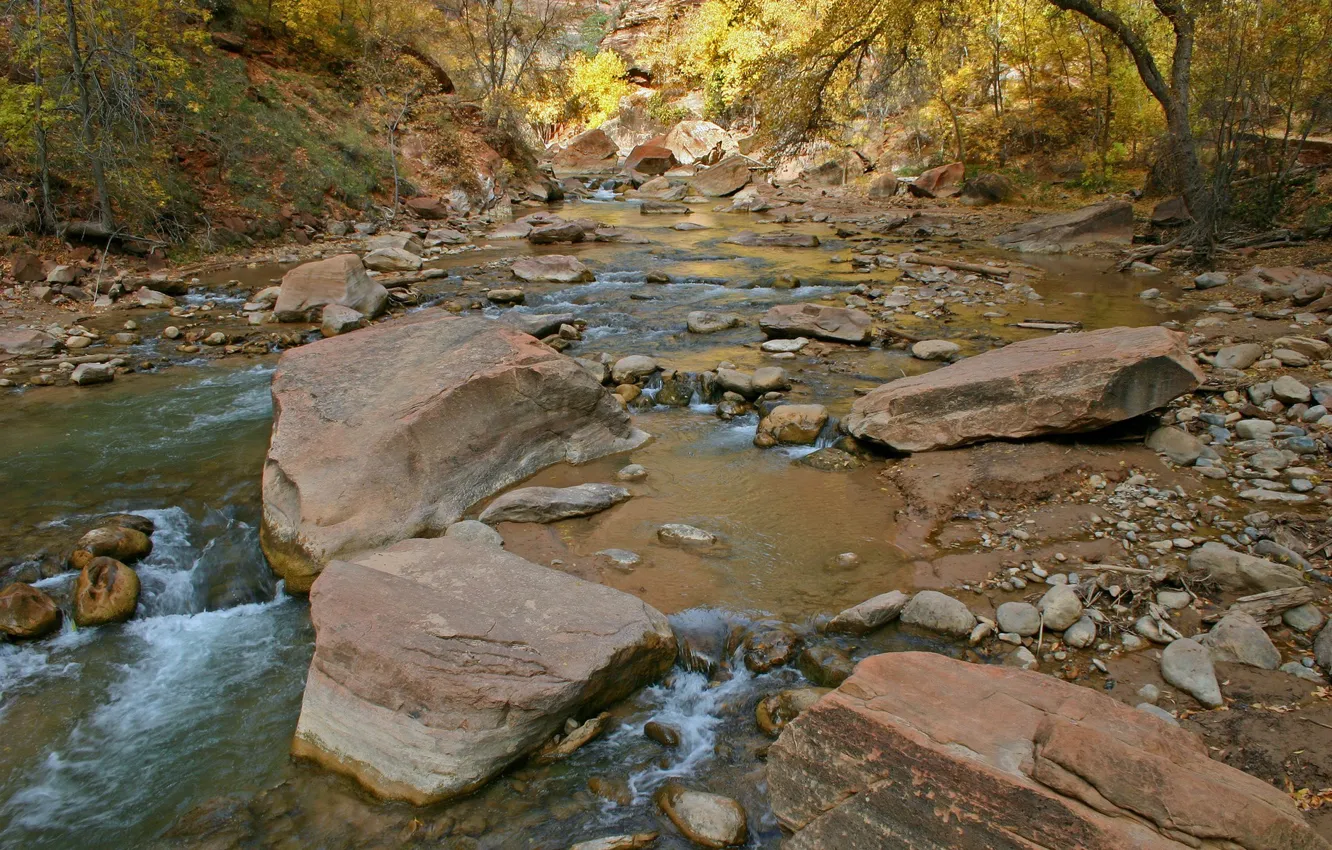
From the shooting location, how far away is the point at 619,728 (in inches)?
149

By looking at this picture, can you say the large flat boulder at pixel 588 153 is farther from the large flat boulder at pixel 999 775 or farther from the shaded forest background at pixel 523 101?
the large flat boulder at pixel 999 775

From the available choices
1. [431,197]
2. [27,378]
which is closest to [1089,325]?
[27,378]

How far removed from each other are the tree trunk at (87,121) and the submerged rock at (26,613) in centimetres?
1037

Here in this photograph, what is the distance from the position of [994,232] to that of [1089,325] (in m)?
8.57

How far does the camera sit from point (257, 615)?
195 inches

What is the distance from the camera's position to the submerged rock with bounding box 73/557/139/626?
4.76m

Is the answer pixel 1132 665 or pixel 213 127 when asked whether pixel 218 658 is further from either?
pixel 213 127

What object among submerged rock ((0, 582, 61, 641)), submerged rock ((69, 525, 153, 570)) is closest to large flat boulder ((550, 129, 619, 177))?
submerged rock ((69, 525, 153, 570))

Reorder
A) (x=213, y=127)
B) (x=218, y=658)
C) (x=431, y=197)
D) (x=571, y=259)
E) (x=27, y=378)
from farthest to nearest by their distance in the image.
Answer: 1. (x=431, y=197)
2. (x=213, y=127)
3. (x=571, y=259)
4. (x=27, y=378)
5. (x=218, y=658)

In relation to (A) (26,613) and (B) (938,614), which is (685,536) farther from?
(A) (26,613)

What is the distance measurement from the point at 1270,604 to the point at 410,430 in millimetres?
5353

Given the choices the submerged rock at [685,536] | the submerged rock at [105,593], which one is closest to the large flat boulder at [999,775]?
→ the submerged rock at [685,536]

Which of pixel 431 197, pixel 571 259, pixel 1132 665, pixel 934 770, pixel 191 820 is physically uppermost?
pixel 431 197

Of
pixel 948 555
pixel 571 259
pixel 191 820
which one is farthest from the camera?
pixel 571 259
